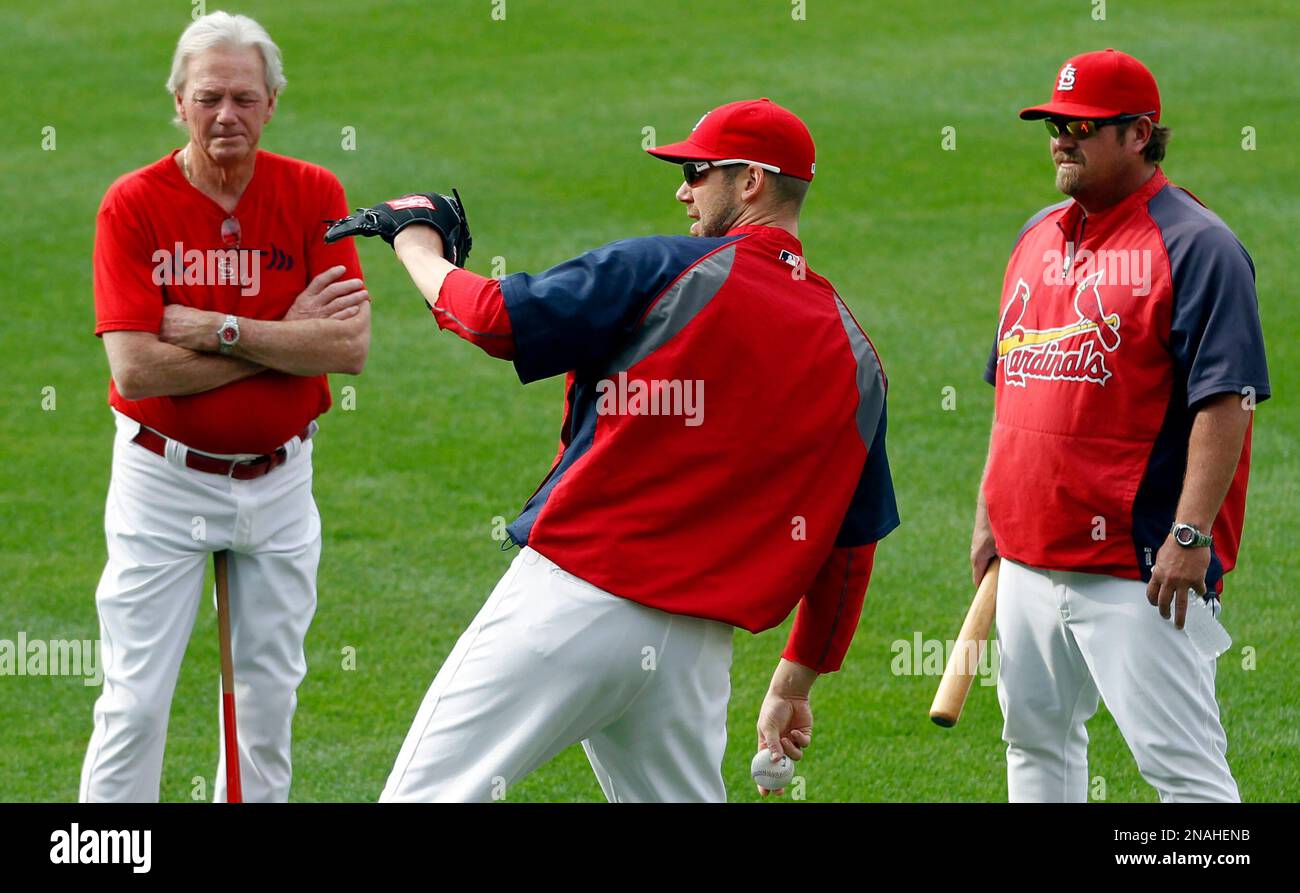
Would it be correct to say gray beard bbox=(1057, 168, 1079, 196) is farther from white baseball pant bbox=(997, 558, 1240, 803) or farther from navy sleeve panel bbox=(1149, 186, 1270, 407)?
white baseball pant bbox=(997, 558, 1240, 803)

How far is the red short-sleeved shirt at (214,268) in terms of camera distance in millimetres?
5266

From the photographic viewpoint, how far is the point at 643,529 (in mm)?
4172

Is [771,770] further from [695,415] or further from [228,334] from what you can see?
[228,334]

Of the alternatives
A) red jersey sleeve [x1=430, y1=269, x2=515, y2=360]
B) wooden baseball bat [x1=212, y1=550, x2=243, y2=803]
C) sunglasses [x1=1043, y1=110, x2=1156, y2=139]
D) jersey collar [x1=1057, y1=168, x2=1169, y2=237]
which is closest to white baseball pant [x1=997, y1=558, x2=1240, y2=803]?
jersey collar [x1=1057, y1=168, x2=1169, y2=237]

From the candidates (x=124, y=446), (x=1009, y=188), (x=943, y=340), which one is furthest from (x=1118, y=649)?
(x=1009, y=188)

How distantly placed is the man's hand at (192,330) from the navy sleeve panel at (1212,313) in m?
2.88

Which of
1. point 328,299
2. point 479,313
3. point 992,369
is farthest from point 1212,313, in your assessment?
point 328,299

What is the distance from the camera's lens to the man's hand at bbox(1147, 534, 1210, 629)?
480 centimetres

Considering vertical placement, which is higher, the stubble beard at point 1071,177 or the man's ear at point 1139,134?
the man's ear at point 1139,134

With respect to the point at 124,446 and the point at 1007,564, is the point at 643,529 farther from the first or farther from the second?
the point at 124,446

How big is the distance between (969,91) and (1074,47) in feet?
6.73

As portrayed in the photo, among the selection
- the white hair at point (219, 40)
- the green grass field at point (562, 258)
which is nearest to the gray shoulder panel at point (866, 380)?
the white hair at point (219, 40)

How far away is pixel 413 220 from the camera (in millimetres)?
4355

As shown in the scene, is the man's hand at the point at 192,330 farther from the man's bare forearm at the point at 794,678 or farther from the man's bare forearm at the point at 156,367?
the man's bare forearm at the point at 794,678
